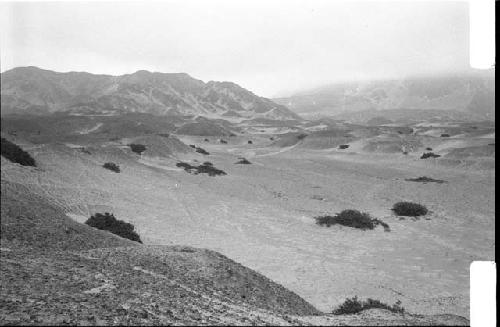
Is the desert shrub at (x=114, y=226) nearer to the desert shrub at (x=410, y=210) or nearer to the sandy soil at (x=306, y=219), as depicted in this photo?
the sandy soil at (x=306, y=219)

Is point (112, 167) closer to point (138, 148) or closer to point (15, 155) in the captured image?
point (15, 155)

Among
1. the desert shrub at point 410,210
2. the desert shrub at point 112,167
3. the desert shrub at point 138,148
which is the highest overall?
the desert shrub at point 138,148

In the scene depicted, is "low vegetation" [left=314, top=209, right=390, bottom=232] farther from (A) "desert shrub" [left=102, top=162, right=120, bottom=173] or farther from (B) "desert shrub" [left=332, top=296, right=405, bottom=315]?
(A) "desert shrub" [left=102, top=162, right=120, bottom=173]

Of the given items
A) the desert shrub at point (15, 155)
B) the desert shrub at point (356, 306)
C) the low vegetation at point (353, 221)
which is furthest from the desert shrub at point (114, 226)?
the desert shrub at point (15, 155)

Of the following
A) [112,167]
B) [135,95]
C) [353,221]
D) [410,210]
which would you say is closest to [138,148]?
[112,167]

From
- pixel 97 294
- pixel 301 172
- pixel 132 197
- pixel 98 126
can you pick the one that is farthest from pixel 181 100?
pixel 97 294

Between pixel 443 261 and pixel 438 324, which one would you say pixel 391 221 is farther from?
pixel 438 324
